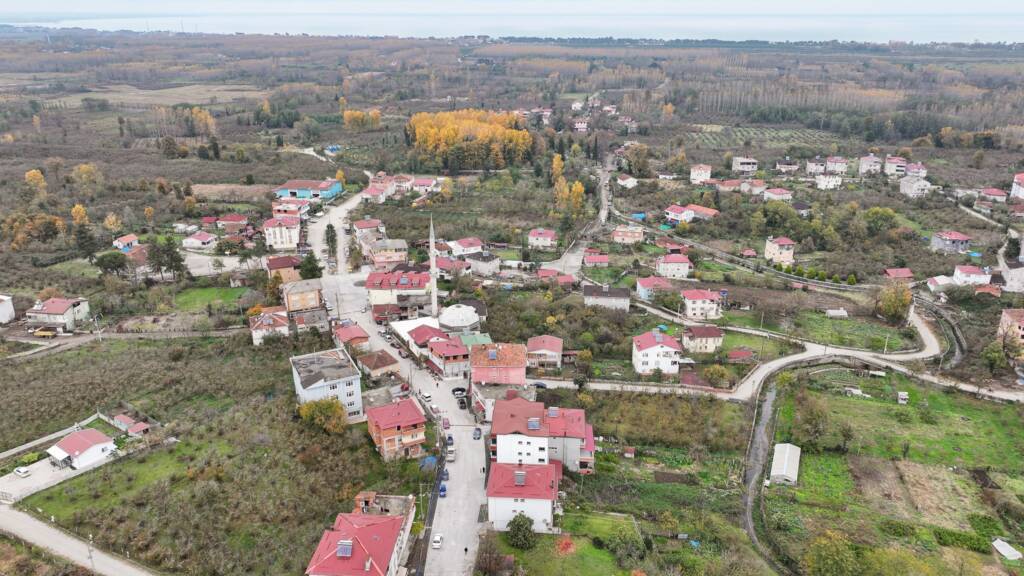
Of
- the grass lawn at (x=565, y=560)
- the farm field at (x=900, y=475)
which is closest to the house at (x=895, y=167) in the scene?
the farm field at (x=900, y=475)

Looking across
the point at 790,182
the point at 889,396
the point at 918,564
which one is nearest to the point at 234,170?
the point at 790,182

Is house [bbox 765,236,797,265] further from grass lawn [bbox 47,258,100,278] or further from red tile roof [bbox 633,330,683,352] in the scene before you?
grass lawn [bbox 47,258,100,278]

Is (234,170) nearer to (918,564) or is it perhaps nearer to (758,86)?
(918,564)

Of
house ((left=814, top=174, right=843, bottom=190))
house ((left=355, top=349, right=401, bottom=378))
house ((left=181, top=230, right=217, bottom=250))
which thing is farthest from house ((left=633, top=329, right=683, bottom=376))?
house ((left=814, top=174, right=843, bottom=190))

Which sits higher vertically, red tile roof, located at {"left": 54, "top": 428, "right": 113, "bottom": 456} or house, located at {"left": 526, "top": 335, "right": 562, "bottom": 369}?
red tile roof, located at {"left": 54, "top": 428, "right": 113, "bottom": 456}

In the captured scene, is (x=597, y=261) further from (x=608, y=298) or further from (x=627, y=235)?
(x=608, y=298)

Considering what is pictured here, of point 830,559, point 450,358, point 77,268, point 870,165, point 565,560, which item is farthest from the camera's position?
point 870,165

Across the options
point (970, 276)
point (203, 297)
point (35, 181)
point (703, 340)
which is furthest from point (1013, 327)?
point (35, 181)
